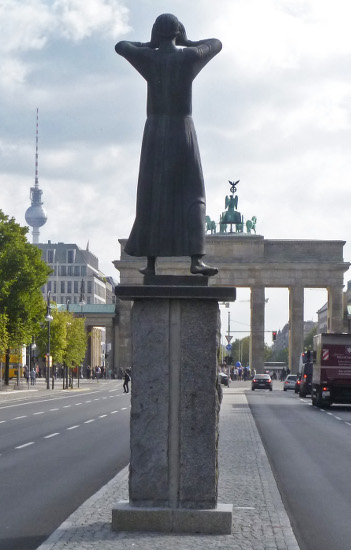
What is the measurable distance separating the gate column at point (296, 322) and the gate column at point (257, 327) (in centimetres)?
298

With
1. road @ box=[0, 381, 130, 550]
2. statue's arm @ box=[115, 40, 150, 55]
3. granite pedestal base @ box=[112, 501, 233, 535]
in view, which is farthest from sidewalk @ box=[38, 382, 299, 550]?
statue's arm @ box=[115, 40, 150, 55]

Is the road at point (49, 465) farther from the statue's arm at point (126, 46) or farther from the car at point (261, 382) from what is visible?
the car at point (261, 382)

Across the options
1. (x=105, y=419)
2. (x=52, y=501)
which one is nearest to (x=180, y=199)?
(x=52, y=501)

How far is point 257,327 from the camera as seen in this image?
119250 mm

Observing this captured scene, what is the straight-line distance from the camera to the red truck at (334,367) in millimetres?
47688

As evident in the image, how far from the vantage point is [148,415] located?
36.0 feet

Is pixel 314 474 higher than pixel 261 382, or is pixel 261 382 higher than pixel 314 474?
pixel 261 382

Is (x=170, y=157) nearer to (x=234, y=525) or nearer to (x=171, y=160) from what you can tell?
(x=171, y=160)

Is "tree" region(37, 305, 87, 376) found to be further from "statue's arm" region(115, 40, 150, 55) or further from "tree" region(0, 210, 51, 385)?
"statue's arm" region(115, 40, 150, 55)

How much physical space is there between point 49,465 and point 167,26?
34.6ft

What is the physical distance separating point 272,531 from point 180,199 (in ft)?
10.8

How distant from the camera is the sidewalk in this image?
32.3ft

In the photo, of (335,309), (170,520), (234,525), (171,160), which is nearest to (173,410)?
(170,520)

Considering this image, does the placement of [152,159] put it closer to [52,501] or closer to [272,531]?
[272,531]
